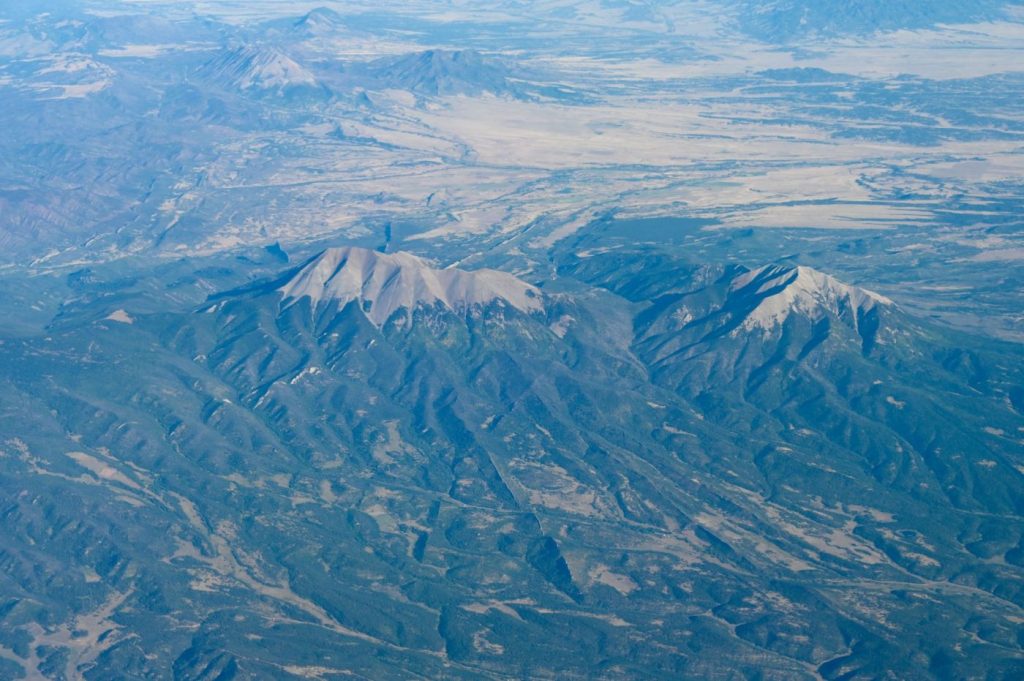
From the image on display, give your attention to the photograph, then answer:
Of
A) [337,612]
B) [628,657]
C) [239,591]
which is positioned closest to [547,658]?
[628,657]

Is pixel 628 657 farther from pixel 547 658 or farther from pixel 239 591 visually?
pixel 239 591

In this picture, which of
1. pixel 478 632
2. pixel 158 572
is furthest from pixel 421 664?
pixel 158 572

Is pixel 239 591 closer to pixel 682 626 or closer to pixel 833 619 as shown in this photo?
pixel 682 626

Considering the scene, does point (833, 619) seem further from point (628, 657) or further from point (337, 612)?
point (337, 612)

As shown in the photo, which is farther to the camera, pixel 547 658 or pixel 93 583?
pixel 93 583

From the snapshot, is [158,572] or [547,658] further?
[158,572]

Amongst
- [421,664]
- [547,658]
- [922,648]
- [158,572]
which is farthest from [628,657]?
[158,572]
